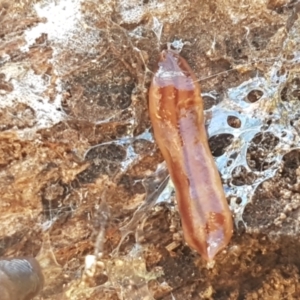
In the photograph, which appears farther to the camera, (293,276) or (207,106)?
(207,106)

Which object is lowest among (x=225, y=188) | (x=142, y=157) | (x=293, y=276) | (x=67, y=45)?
(x=293, y=276)

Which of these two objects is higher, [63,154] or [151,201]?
[63,154]

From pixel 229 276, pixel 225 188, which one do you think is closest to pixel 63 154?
pixel 225 188

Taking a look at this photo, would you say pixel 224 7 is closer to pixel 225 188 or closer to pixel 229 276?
pixel 225 188

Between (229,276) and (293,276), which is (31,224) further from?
(293,276)

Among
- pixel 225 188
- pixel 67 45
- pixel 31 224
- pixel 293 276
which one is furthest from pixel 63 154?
pixel 293 276

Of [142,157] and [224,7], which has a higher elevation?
[224,7]
